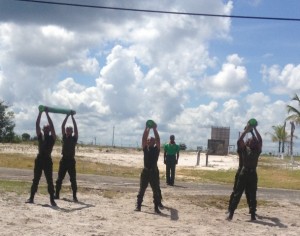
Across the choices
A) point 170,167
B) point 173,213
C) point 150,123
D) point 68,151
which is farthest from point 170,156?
point 150,123

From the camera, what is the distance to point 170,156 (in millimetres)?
21141

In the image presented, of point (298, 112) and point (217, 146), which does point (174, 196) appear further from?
point (217, 146)

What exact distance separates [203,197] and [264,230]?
18.0 ft

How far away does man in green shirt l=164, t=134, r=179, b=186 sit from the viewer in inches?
831

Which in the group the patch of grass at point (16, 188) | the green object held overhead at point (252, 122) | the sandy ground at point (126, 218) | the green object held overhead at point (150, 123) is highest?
the green object held overhead at point (252, 122)

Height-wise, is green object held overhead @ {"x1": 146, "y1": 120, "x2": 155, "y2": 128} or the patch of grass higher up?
green object held overhead @ {"x1": 146, "y1": 120, "x2": 155, "y2": 128}

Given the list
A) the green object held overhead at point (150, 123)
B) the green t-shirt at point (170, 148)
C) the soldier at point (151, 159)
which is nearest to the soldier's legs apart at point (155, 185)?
the soldier at point (151, 159)

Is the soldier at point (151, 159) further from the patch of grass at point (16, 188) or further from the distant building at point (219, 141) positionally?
the distant building at point (219, 141)

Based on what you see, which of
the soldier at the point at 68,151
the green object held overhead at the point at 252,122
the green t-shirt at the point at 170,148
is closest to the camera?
the green object held overhead at the point at 252,122

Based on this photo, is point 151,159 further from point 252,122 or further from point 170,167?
point 170,167

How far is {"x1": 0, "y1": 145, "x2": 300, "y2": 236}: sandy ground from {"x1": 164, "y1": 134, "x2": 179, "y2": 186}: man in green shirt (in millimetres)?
4690

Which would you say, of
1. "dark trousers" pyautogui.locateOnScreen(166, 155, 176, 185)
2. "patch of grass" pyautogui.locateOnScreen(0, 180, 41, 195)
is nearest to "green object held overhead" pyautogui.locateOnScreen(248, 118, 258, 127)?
"patch of grass" pyautogui.locateOnScreen(0, 180, 41, 195)

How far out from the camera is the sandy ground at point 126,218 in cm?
1099

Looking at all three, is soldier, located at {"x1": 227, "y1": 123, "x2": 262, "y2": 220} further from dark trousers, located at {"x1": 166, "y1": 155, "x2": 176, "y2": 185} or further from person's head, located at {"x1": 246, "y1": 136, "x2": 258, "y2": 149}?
dark trousers, located at {"x1": 166, "y1": 155, "x2": 176, "y2": 185}
